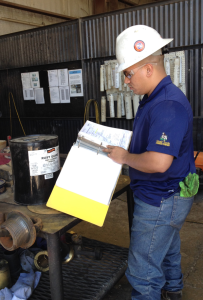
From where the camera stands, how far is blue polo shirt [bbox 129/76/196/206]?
1.20m

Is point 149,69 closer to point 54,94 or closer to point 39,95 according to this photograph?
point 54,94

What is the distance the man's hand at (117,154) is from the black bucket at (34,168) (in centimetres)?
30

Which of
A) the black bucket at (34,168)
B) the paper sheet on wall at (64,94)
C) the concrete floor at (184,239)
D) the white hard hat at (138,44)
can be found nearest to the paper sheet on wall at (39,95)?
the paper sheet on wall at (64,94)

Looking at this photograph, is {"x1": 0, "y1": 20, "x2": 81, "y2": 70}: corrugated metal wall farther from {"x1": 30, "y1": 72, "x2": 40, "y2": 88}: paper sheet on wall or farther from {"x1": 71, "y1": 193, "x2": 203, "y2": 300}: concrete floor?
{"x1": 71, "y1": 193, "x2": 203, "y2": 300}: concrete floor

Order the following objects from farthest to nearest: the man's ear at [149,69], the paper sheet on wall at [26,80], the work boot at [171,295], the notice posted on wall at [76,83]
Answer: the paper sheet on wall at [26,80]
the notice posted on wall at [76,83]
the work boot at [171,295]
the man's ear at [149,69]

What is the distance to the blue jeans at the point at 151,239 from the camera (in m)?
1.39

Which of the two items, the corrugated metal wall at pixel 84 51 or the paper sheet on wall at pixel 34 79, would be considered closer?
the corrugated metal wall at pixel 84 51

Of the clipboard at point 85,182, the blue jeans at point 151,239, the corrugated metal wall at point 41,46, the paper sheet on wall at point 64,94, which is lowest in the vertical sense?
the blue jeans at point 151,239

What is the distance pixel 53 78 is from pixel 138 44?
3857 millimetres

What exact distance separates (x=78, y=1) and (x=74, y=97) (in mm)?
3782

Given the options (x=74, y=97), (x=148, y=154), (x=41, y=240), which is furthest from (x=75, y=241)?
(x=74, y=97)

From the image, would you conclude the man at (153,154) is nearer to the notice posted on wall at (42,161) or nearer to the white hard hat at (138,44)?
the white hard hat at (138,44)

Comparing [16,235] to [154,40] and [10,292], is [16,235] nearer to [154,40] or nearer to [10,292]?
[10,292]

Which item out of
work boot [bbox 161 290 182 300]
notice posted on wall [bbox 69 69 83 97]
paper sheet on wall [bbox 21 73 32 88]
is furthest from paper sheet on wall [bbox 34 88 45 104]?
work boot [bbox 161 290 182 300]
